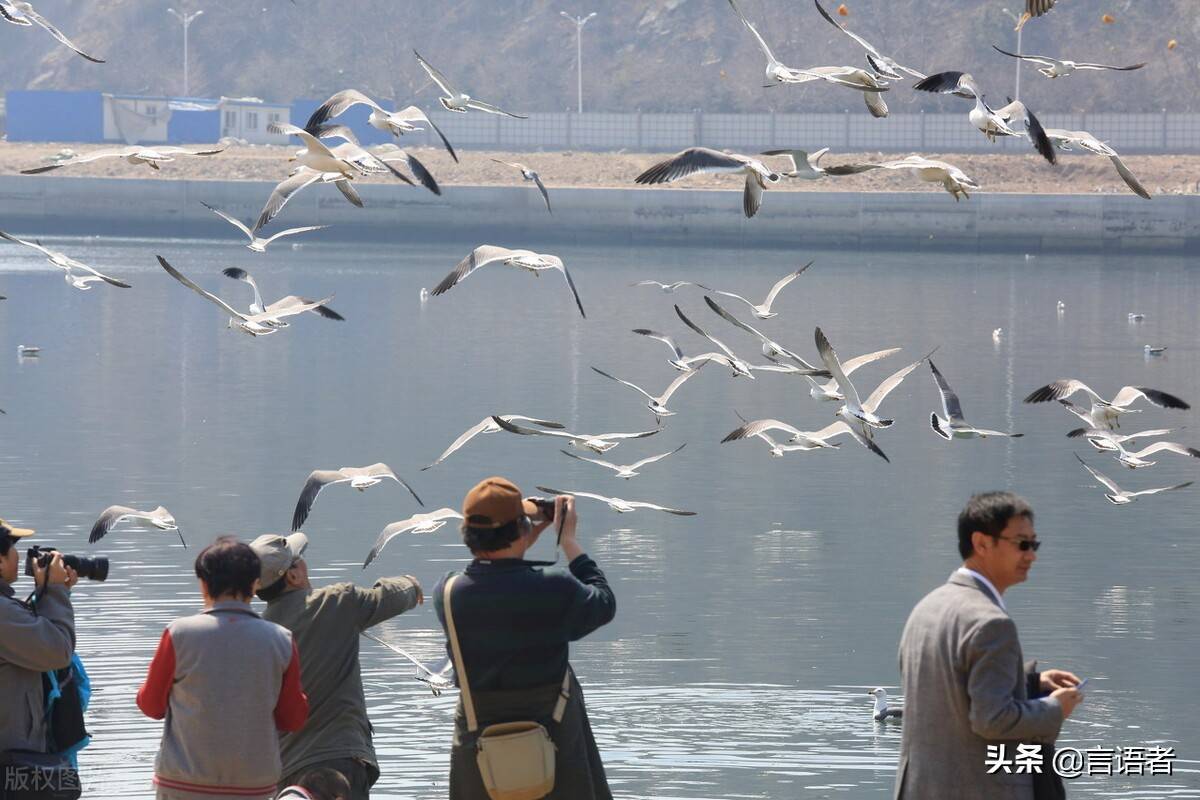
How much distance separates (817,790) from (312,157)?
12.1ft

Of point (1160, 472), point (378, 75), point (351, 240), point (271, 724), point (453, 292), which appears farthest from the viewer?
point (378, 75)

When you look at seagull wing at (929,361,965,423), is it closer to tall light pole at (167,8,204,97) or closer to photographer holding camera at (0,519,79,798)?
photographer holding camera at (0,519,79,798)

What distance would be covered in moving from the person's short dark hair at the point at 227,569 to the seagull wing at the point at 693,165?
3.07m

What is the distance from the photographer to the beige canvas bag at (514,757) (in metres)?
4.08

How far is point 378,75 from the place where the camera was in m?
76.0

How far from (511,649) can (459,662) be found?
0.13 m

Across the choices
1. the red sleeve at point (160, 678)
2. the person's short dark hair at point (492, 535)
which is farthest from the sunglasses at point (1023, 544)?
the red sleeve at point (160, 678)

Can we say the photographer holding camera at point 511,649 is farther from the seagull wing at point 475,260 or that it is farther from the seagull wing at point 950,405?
the seagull wing at point 950,405

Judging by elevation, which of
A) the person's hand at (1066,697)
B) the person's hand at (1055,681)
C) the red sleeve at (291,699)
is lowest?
the red sleeve at (291,699)

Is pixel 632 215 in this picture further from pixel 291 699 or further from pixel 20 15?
pixel 291 699

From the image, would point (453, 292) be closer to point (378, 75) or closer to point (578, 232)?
point (578, 232)

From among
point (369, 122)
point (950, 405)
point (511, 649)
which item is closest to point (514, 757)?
point (511, 649)

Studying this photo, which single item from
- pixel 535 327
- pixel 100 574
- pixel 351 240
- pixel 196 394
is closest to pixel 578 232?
pixel 351 240

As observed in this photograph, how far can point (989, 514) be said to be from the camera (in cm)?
376
